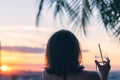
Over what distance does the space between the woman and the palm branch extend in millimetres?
1249

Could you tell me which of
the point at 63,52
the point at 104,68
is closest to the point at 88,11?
the point at 104,68

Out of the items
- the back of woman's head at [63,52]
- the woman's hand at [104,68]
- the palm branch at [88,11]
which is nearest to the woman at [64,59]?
the back of woman's head at [63,52]

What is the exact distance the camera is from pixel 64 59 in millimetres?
4012

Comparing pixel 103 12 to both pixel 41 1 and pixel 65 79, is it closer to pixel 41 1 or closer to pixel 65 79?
pixel 41 1

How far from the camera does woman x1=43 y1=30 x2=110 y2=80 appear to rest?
3969 mm

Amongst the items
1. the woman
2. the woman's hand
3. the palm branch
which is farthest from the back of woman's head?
the palm branch

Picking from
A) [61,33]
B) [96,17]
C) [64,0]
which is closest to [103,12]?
[96,17]

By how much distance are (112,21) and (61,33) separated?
174cm

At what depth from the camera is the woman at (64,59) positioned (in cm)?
397

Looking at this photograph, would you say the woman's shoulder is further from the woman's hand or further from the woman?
the woman's hand

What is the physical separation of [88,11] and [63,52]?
5.15 feet

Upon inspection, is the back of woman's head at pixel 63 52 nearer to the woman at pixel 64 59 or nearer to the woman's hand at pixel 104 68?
the woman at pixel 64 59

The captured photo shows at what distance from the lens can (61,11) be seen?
535cm

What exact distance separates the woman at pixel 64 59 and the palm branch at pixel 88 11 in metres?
1.25
